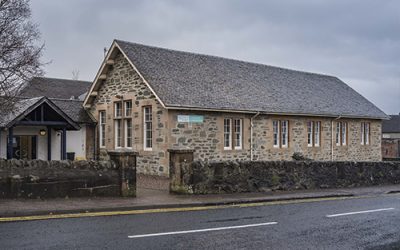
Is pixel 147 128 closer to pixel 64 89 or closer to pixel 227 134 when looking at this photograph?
pixel 227 134

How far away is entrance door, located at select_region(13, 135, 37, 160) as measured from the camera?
2477 centimetres

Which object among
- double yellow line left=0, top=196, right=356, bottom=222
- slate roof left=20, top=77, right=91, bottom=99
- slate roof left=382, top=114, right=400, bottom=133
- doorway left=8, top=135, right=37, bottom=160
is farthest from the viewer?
slate roof left=382, top=114, right=400, bottom=133

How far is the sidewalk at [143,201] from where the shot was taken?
11352 millimetres

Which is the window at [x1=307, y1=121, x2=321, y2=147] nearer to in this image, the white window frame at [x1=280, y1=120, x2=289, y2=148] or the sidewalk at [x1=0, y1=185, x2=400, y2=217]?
the white window frame at [x1=280, y1=120, x2=289, y2=148]

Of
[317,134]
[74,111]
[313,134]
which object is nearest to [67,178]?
[74,111]

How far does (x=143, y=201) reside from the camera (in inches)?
537

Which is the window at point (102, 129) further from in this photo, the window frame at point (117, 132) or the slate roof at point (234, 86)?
the slate roof at point (234, 86)

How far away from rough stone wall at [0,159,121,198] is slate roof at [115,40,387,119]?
25.2ft

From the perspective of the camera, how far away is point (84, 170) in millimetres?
13734

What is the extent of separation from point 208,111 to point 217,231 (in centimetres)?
1379

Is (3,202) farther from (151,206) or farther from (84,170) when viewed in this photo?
(151,206)

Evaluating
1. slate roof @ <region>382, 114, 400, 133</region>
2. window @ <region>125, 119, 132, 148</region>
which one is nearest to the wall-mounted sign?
window @ <region>125, 119, 132, 148</region>

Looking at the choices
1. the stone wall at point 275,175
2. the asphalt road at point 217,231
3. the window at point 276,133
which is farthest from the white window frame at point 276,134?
the asphalt road at point 217,231

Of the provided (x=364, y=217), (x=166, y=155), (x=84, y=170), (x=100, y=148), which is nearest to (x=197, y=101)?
(x=166, y=155)
